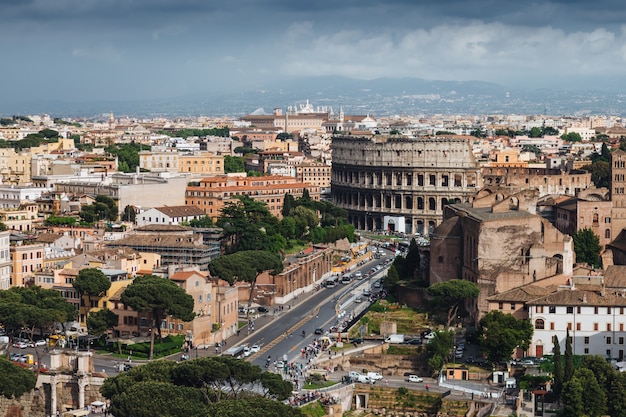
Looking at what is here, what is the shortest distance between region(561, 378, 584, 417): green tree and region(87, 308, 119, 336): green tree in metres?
23.1

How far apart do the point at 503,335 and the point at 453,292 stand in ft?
21.6

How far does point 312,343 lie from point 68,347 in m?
12.0

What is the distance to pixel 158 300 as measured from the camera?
2404 inches

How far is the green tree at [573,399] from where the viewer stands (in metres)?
50.6

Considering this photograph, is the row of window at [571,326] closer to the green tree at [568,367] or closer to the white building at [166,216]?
the green tree at [568,367]

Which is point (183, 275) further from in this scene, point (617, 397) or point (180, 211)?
point (180, 211)

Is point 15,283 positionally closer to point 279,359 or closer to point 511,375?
point 279,359

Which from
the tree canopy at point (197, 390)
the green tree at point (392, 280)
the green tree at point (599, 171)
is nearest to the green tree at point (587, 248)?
the green tree at point (392, 280)

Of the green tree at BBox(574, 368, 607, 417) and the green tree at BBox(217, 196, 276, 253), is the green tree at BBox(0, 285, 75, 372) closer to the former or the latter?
the green tree at BBox(217, 196, 276, 253)

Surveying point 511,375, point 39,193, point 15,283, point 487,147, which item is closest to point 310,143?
point 487,147

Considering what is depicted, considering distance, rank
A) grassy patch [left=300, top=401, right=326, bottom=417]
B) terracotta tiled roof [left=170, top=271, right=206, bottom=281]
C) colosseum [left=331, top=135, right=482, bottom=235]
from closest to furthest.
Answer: grassy patch [left=300, top=401, right=326, bottom=417] < terracotta tiled roof [left=170, top=271, right=206, bottom=281] < colosseum [left=331, top=135, right=482, bottom=235]

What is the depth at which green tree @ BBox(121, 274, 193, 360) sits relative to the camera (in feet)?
200

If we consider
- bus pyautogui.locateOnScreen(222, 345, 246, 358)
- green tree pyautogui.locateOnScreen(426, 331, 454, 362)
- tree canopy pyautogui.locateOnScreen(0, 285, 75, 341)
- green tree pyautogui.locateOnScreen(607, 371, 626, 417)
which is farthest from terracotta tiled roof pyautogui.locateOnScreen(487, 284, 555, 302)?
tree canopy pyautogui.locateOnScreen(0, 285, 75, 341)

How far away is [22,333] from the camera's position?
208 feet
